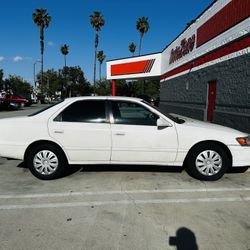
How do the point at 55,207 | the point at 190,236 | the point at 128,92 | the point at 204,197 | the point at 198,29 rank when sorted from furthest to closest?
the point at 128,92
the point at 198,29
the point at 204,197
the point at 55,207
the point at 190,236

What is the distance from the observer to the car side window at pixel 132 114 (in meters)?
5.22

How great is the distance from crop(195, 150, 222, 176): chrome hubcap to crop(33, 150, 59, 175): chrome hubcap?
270 cm

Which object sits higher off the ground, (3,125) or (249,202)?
(3,125)

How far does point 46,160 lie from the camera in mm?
5234

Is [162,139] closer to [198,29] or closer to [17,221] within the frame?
[17,221]

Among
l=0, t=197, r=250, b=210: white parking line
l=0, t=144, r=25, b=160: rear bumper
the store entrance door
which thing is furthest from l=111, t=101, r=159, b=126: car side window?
the store entrance door

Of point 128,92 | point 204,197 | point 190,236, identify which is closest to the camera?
point 190,236

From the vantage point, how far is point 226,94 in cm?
1134

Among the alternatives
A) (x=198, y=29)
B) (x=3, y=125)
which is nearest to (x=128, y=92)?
(x=198, y=29)

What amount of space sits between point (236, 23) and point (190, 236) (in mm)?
9721

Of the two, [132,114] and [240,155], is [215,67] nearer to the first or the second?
[240,155]

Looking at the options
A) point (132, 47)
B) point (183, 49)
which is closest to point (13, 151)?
point (183, 49)

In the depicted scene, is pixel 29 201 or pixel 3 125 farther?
pixel 3 125

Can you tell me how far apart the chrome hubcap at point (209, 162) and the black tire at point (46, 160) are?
2606 millimetres
